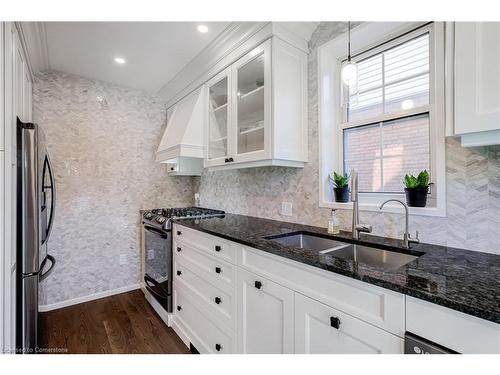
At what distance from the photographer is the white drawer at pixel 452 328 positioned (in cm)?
65

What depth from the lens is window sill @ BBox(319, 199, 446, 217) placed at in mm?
1298

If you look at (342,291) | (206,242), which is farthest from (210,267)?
(342,291)

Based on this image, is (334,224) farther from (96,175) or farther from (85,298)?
(85,298)

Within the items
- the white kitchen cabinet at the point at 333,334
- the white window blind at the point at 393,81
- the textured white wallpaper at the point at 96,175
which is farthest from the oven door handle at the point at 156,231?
the white window blind at the point at 393,81

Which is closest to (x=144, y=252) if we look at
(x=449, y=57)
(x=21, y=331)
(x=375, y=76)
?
(x=21, y=331)

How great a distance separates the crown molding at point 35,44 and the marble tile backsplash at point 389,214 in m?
1.86

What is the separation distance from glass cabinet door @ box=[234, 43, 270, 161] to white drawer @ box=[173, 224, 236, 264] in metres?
0.65

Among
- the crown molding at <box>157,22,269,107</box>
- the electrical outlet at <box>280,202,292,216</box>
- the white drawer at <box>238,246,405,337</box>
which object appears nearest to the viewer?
the white drawer at <box>238,246,405,337</box>

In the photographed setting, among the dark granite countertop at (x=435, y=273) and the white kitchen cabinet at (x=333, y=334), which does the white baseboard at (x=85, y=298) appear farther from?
the white kitchen cabinet at (x=333, y=334)

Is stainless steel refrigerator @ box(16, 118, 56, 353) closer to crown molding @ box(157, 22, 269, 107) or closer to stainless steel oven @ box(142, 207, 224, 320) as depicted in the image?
stainless steel oven @ box(142, 207, 224, 320)

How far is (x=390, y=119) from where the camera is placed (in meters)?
1.59

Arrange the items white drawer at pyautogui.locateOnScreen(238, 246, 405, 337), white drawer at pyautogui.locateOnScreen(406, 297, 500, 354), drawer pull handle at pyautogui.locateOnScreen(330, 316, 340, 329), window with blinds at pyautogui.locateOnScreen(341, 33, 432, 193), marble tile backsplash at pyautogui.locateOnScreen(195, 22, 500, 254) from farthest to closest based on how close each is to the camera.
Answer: window with blinds at pyautogui.locateOnScreen(341, 33, 432, 193)
marble tile backsplash at pyautogui.locateOnScreen(195, 22, 500, 254)
drawer pull handle at pyautogui.locateOnScreen(330, 316, 340, 329)
white drawer at pyautogui.locateOnScreen(238, 246, 405, 337)
white drawer at pyautogui.locateOnScreen(406, 297, 500, 354)

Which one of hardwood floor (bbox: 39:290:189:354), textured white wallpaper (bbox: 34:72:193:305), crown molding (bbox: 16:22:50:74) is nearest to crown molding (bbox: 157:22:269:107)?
textured white wallpaper (bbox: 34:72:193:305)
